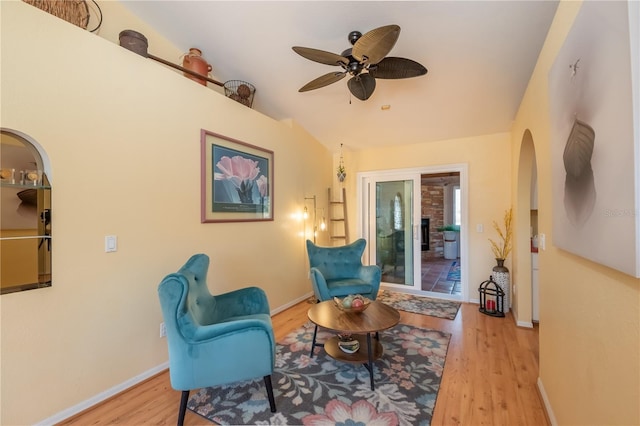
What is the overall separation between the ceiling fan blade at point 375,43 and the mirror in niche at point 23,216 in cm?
219

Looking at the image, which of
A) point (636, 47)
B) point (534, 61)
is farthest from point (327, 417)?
point (534, 61)

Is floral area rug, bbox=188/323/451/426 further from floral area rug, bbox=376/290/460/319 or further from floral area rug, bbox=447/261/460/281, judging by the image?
floral area rug, bbox=447/261/460/281

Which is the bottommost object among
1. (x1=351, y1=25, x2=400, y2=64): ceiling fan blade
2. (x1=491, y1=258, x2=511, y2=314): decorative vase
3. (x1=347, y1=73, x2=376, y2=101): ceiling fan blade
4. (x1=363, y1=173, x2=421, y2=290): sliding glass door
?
(x1=491, y1=258, x2=511, y2=314): decorative vase

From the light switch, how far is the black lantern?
4102 mm

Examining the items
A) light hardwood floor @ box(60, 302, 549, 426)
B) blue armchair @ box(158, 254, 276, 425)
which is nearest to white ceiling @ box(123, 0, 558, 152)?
blue armchair @ box(158, 254, 276, 425)

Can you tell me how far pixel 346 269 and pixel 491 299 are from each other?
6.51ft

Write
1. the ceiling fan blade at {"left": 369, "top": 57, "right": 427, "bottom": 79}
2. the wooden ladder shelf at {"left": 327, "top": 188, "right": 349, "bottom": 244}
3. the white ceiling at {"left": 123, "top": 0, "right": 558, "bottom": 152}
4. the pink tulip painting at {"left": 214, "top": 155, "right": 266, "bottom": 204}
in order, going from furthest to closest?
the wooden ladder shelf at {"left": 327, "top": 188, "right": 349, "bottom": 244} < the pink tulip painting at {"left": 214, "top": 155, "right": 266, "bottom": 204} < the white ceiling at {"left": 123, "top": 0, "right": 558, "bottom": 152} < the ceiling fan blade at {"left": 369, "top": 57, "right": 427, "bottom": 79}

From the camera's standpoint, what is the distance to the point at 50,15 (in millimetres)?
Result: 1725

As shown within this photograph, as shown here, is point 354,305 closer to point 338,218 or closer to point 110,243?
point 110,243

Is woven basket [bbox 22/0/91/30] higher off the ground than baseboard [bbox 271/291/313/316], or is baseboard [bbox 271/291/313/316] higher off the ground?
woven basket [bbox 22/0/91/30]

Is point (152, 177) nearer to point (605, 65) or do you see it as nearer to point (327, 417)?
point (327, 417)

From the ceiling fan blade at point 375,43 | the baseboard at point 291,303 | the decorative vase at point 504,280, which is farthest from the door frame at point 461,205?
the ceiling fan blade at point 375,43

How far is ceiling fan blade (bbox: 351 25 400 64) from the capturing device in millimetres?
1569

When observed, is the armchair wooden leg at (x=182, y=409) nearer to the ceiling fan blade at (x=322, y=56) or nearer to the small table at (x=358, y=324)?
the small table at (x=358, y=324)
